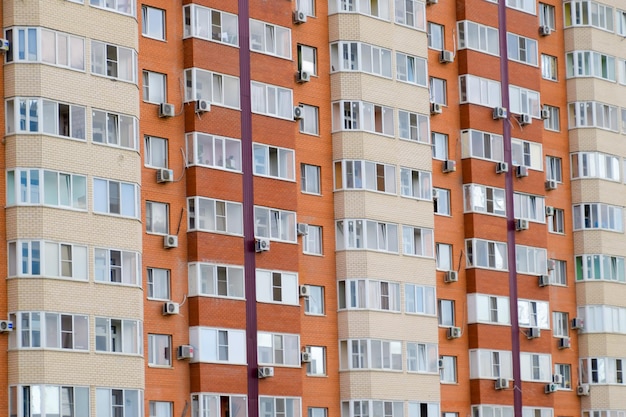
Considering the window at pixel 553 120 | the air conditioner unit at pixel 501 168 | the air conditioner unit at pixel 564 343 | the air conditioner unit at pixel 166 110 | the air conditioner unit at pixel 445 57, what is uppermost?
the air conditioner unit at pixel 445 57

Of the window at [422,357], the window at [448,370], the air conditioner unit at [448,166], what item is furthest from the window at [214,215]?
the window at [448,370]

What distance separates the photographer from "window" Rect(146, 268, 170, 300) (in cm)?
6875

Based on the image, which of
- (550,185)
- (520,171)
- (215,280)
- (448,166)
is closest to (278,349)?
(215,280)

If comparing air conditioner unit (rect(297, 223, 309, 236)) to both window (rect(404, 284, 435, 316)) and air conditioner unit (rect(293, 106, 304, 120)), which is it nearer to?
air conditioner unit (rect(293, 106, 304, 120))

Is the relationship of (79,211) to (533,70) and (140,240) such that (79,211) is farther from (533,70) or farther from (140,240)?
(533,70)

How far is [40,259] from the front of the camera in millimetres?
63719

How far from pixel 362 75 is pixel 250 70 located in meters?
6.42

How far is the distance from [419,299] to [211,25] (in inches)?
637

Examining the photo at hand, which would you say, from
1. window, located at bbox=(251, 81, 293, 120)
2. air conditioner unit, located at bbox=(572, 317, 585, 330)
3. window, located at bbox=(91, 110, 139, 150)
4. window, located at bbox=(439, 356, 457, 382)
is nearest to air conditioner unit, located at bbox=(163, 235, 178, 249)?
window, located at bbox=(91, 110, 139, 150)

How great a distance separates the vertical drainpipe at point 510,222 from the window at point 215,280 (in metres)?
17.4

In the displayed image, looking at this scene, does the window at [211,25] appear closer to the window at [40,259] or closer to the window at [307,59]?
the window at [307,59]

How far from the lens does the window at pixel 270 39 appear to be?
73938 mm

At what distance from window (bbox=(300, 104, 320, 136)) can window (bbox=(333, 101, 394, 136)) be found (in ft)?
2.94

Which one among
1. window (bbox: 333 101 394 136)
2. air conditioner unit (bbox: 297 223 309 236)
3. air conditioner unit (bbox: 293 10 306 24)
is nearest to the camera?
air conditioner unit (bbox: 297 223 309 236)
